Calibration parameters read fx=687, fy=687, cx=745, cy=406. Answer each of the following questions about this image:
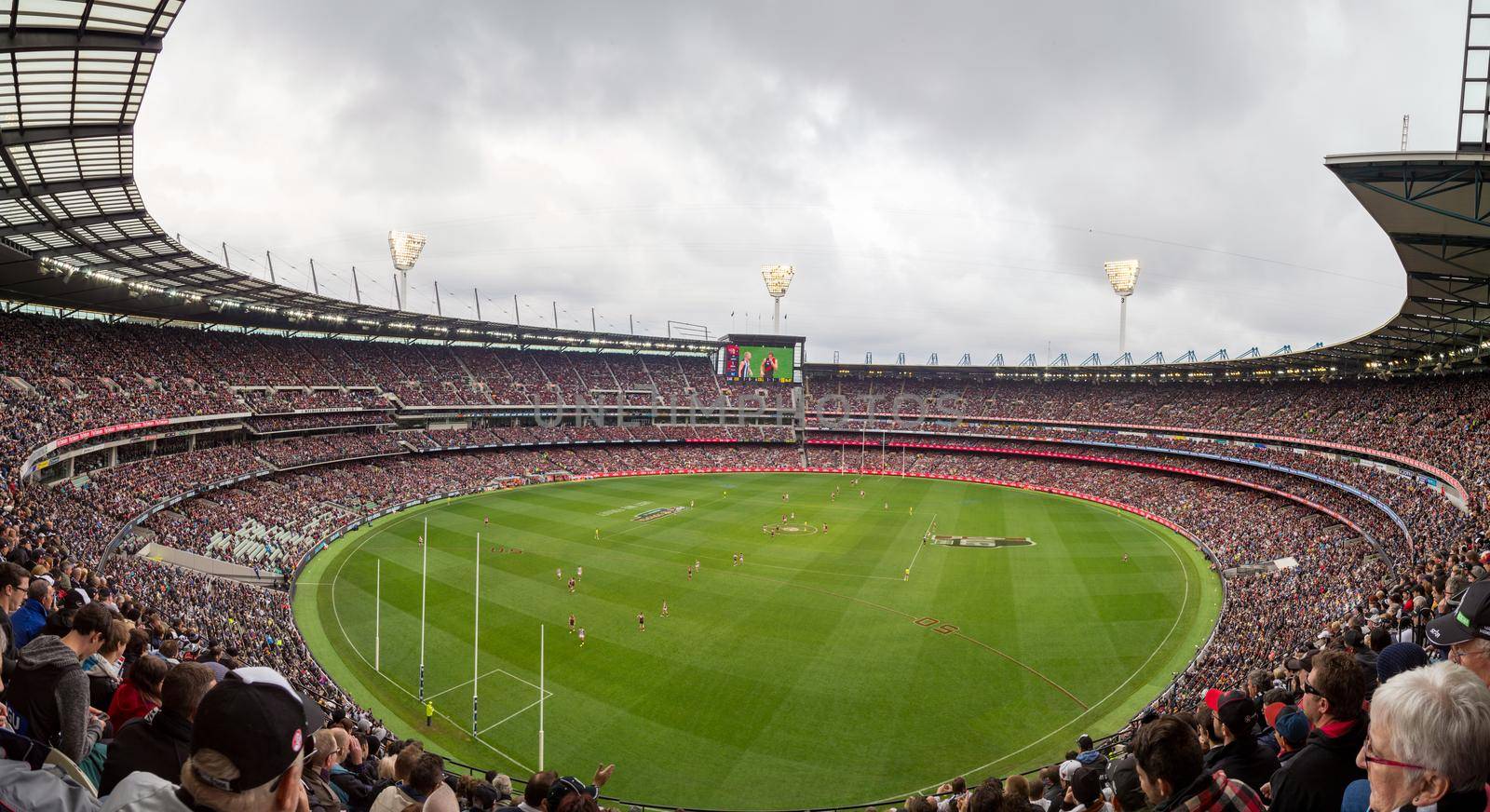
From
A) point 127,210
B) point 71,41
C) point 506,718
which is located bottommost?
point 506,718

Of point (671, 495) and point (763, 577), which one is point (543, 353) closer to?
point (671, 495)

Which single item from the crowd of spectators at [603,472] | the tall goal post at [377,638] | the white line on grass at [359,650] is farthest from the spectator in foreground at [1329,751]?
the tall goal post at [377,638]

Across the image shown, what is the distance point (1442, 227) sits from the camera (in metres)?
18.7

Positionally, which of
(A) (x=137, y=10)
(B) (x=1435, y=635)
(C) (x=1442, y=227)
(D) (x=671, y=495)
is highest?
(A) (x=137, y=10)

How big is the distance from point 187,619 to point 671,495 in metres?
43.1

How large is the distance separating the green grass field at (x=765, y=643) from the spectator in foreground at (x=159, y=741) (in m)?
17.6

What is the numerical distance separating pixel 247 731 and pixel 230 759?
120 mm

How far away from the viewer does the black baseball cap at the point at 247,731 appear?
2.69m

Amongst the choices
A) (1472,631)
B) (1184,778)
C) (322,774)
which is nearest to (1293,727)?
(1472,631)

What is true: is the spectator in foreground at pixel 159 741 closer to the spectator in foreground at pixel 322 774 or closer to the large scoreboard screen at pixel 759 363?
the spectator in foreground at pixel 322 774

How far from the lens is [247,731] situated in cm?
272

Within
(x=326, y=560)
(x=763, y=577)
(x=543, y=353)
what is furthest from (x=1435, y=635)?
(x=543, y=353)

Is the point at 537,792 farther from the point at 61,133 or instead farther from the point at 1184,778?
the point at 61,133

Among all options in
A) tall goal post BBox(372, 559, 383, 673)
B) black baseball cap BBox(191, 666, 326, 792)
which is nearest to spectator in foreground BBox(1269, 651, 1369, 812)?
black baseball cap BBox(191, 666, 326, 792)
